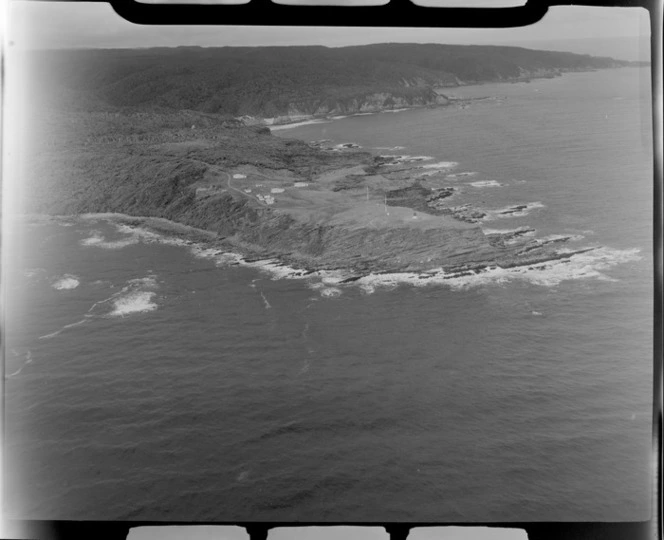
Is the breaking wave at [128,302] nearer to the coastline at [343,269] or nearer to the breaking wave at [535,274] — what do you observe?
the coastline at [343,269]

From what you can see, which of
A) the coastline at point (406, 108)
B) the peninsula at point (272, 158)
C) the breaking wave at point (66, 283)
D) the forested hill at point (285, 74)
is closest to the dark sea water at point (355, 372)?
the breaking wave at point (66, 283)

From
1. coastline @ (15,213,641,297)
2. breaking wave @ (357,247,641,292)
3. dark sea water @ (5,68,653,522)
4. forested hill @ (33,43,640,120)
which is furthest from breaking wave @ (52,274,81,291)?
breaking wave @ (357,247,641,292)

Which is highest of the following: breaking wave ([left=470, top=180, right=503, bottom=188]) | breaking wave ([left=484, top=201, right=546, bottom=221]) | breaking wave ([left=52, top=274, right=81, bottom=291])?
breaking wave ([left=470, top=180, right=503, bottom=188])

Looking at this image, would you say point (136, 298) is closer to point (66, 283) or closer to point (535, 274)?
point (66, 283)

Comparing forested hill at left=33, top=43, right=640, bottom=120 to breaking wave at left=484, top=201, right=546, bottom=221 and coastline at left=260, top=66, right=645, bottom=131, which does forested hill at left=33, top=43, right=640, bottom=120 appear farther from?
breaking wave at left=484, top=201, right=546, bottom=221

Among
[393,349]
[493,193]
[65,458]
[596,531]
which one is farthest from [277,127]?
[596,531]

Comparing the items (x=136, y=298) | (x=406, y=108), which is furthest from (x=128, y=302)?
(x=406, y=108)
